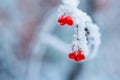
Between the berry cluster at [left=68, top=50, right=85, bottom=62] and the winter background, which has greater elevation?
the winter background

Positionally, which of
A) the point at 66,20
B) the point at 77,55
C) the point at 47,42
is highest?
the point at 47,42

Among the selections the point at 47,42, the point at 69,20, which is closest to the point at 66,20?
the point at 69,20

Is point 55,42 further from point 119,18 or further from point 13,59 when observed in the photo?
point 119,18

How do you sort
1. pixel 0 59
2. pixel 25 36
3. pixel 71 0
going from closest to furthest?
pixel 71 0, pixel 0 59, pixel 25 36

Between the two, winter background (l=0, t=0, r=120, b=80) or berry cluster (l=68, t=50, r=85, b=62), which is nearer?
berry cluster (l=68, t=50, r=85, b=62)

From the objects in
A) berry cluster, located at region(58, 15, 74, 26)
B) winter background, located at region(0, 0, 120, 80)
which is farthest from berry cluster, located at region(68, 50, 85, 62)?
winter background, located at region(0, 0, 120, 80)

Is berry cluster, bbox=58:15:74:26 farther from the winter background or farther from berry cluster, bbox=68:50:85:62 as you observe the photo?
the winter background

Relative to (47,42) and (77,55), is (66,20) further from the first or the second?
(47,42)

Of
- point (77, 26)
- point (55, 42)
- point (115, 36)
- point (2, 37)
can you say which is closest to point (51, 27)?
point (55, 42)
